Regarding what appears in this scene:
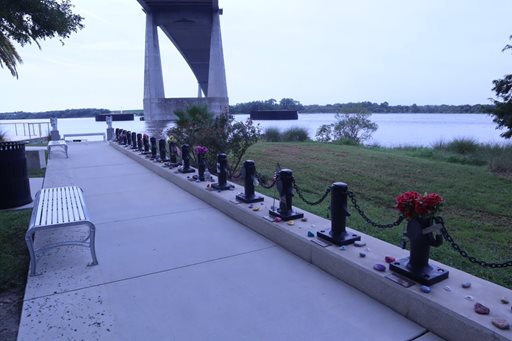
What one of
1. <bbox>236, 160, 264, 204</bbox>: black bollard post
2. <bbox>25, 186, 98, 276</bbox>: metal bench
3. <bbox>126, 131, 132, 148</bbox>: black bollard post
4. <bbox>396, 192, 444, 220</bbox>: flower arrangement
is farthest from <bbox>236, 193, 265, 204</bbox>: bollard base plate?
<bbox>126, 131, 132, 148</bbox>: black bollard post

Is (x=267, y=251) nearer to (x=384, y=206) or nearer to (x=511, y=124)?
(x=384, y=206)

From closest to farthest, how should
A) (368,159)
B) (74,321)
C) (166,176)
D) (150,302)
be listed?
(74,321), (150,302), (166,176), (368,159)

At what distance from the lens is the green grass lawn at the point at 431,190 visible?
4598 millimetres

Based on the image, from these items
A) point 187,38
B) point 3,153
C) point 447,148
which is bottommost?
point 447,148

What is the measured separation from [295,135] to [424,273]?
20821 millimetres

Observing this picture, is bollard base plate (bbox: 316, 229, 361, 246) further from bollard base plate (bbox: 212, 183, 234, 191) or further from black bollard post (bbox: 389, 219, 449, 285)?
bollard base plate (bbox: 212, 183, 234, 191)

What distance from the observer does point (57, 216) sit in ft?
13.2

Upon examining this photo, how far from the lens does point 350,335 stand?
9.02 ft

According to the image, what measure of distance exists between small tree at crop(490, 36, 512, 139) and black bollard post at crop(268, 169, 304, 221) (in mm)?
8682

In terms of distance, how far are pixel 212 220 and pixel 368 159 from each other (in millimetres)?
8939

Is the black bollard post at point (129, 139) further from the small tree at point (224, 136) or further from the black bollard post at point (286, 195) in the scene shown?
the black bollard post at point (286, 195)

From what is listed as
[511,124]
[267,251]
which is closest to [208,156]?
[267,251]

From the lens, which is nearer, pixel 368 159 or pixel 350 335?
pixel 350 335

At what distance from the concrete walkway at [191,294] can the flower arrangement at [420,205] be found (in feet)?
2.77
